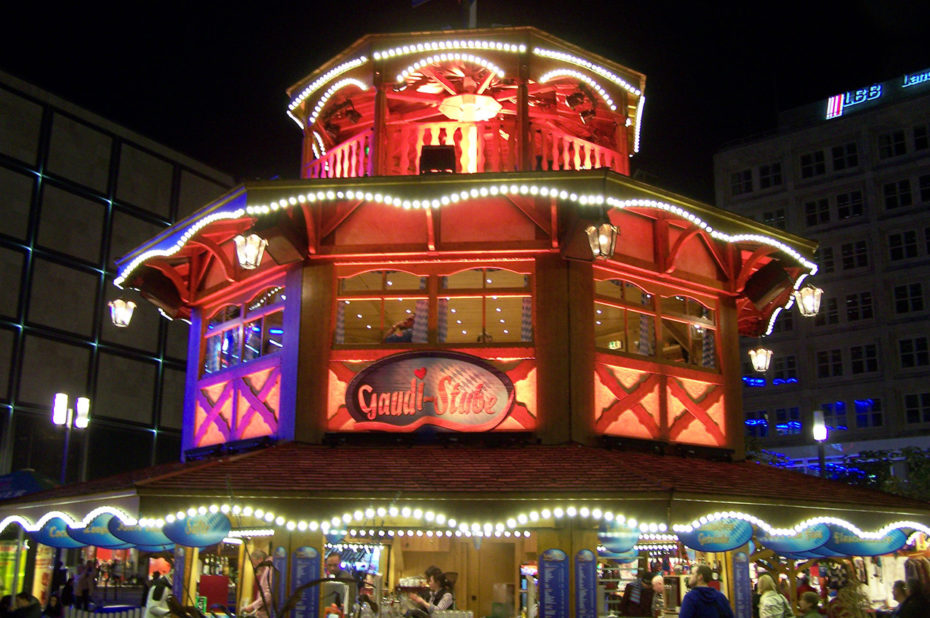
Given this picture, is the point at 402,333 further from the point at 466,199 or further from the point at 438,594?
the point at 438,594

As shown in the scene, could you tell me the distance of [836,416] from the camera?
2189 inches

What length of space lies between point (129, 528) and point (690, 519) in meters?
8.14

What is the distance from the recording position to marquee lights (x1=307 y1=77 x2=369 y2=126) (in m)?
15.8

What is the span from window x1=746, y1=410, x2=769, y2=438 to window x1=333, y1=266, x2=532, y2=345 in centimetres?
4552

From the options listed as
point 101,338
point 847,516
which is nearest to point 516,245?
point 847,516

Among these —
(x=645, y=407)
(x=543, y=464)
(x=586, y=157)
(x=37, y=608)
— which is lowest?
(x=37, y=608)

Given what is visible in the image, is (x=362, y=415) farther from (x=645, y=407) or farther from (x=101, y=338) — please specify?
(x=101, y=338)

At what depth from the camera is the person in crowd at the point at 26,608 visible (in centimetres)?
1358

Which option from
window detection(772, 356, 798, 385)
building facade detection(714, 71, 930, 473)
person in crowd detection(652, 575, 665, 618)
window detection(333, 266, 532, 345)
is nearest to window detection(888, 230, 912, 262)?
building facade detection(714, 71, 930, 473)

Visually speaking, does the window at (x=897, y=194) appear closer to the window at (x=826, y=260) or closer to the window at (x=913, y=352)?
the window at (x=826, y=260)

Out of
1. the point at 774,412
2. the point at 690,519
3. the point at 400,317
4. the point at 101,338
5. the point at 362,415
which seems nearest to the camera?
the point at 690,519

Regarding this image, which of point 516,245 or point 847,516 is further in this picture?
point 516,245

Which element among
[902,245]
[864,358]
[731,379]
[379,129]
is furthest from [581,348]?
[902,245]

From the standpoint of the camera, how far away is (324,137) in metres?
17.7
